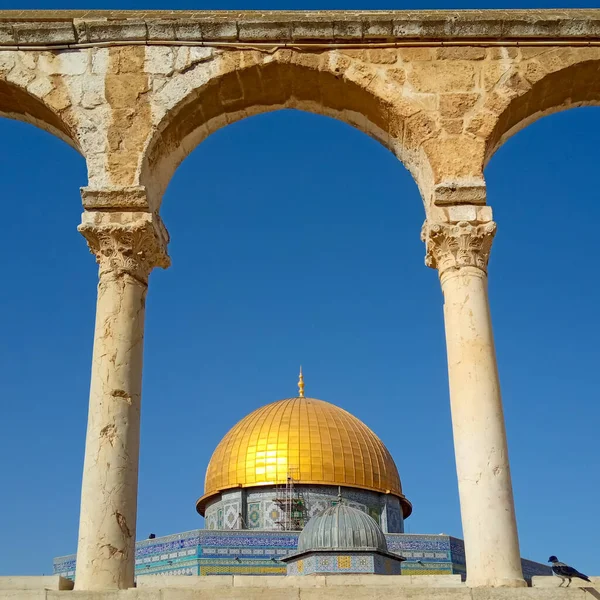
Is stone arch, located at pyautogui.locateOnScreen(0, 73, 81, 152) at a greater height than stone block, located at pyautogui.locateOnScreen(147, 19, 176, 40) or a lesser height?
lesser

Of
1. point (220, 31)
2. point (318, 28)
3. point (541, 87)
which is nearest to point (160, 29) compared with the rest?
point (220, 31)

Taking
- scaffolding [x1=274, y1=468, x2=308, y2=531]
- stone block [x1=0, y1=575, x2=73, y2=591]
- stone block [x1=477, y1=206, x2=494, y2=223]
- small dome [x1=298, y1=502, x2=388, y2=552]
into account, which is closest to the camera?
stone block [x1=0, y1=575, x2=73, y2=591]

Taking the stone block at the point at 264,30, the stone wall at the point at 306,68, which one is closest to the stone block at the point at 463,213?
the stone wall at the point at 306,68

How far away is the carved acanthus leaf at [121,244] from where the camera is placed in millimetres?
7320

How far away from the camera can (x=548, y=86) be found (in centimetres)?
818

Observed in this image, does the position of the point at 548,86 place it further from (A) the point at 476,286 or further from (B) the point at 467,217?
(A) the point at 476,286

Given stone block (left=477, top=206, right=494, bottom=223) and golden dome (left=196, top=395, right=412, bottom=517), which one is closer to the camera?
stone block (left=477, top=206, right=494, bottom=223)

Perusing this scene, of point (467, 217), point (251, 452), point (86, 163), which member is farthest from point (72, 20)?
point (251, 452)

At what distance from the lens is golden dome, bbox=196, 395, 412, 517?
30375mm

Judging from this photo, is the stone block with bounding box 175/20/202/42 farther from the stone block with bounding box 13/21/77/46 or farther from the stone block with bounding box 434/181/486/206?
the stone block with bounding box 434/181/486/206

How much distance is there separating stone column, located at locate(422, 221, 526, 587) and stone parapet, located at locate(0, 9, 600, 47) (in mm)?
1896

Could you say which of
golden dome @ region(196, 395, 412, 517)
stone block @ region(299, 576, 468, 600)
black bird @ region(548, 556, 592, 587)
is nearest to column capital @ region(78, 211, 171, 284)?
stone block @ region(299, 576, 468, 600)

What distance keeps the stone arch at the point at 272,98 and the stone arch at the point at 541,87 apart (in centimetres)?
80

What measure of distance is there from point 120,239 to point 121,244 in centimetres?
4
